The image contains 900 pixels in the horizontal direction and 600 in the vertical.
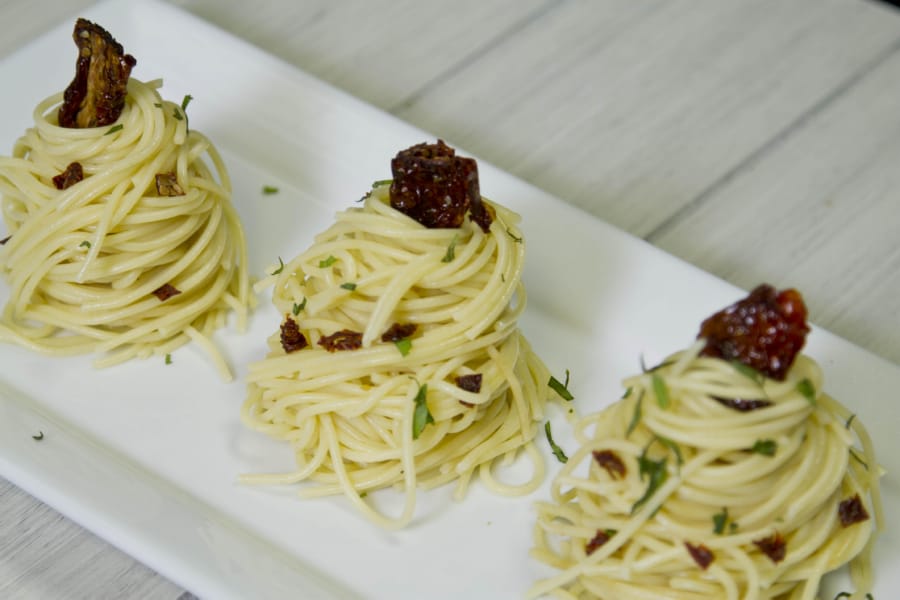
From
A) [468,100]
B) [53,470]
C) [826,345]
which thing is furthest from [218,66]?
[826,345]

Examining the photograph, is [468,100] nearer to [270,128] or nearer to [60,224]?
[270,128]

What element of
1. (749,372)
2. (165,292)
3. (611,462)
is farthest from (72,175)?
(749,372)

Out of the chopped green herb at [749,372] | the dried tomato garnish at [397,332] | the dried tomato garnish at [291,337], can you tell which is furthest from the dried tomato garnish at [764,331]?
the dried tomato garnish at [291,337]

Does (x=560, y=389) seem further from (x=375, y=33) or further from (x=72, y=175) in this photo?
(x=375, y=33)

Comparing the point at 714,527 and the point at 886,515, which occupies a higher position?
the point at 714,527

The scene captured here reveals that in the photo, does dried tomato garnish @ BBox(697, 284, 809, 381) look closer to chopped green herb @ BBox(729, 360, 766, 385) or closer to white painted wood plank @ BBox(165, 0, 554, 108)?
chopped green herb @ BBox(729, 360, 766, 385)

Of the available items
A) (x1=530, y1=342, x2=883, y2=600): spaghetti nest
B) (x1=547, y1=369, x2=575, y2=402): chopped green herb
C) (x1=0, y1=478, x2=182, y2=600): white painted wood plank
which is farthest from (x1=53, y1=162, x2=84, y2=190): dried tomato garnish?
(x1=530, y1=342, x2=883, y2=600): spaghetti nest

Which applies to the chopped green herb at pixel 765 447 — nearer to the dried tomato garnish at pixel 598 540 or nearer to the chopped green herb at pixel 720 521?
the chopped green herb at pixel 720 521

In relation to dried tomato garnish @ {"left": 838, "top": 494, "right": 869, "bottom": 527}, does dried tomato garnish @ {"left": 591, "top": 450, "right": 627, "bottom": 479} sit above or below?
above
